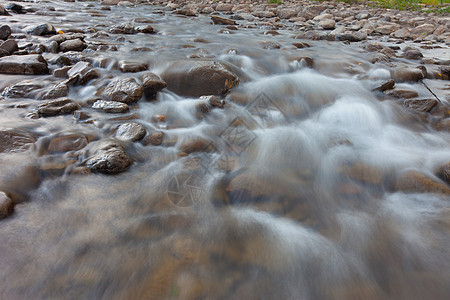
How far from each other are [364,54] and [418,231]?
6.04m

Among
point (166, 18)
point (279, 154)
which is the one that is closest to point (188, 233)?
point (279, 154)

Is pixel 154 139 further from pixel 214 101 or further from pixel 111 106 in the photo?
pixel 214 101

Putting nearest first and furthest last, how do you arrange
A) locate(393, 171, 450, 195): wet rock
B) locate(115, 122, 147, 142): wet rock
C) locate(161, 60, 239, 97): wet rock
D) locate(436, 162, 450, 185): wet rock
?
1. locate(393, 171, 450, 195): wet rock
2. locate(436, 162, 450, 185): wet rock
3. locate(115, 122, 147, 142): wet rock
4. locate(161, 60, 239, 97): wet rock

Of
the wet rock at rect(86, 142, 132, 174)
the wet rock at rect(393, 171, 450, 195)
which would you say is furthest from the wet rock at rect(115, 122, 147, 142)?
the wet rock at rect(393, 171, 450, 195)

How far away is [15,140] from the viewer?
2.81 metres

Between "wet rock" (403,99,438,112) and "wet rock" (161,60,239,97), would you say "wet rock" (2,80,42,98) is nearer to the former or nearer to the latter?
"wet rock" (161,60,239,97)

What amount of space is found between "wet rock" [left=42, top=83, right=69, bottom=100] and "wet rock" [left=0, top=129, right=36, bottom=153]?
3.74 ft

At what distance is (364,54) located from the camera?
6.88 metres

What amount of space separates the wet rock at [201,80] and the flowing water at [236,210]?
30 centimetres

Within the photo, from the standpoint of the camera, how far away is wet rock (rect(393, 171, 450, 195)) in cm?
251

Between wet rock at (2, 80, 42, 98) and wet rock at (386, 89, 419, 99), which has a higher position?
wet rock at (386, 89, 419, 99)

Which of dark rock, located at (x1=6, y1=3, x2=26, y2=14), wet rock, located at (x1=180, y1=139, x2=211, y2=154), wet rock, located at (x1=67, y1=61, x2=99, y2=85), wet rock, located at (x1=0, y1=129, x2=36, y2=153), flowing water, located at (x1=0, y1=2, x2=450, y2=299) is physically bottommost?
dark rock, located at (x1=6, y1=3, x2=26, y2=14)

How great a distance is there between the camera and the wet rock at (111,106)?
12.0 ft

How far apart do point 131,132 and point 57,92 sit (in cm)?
175
